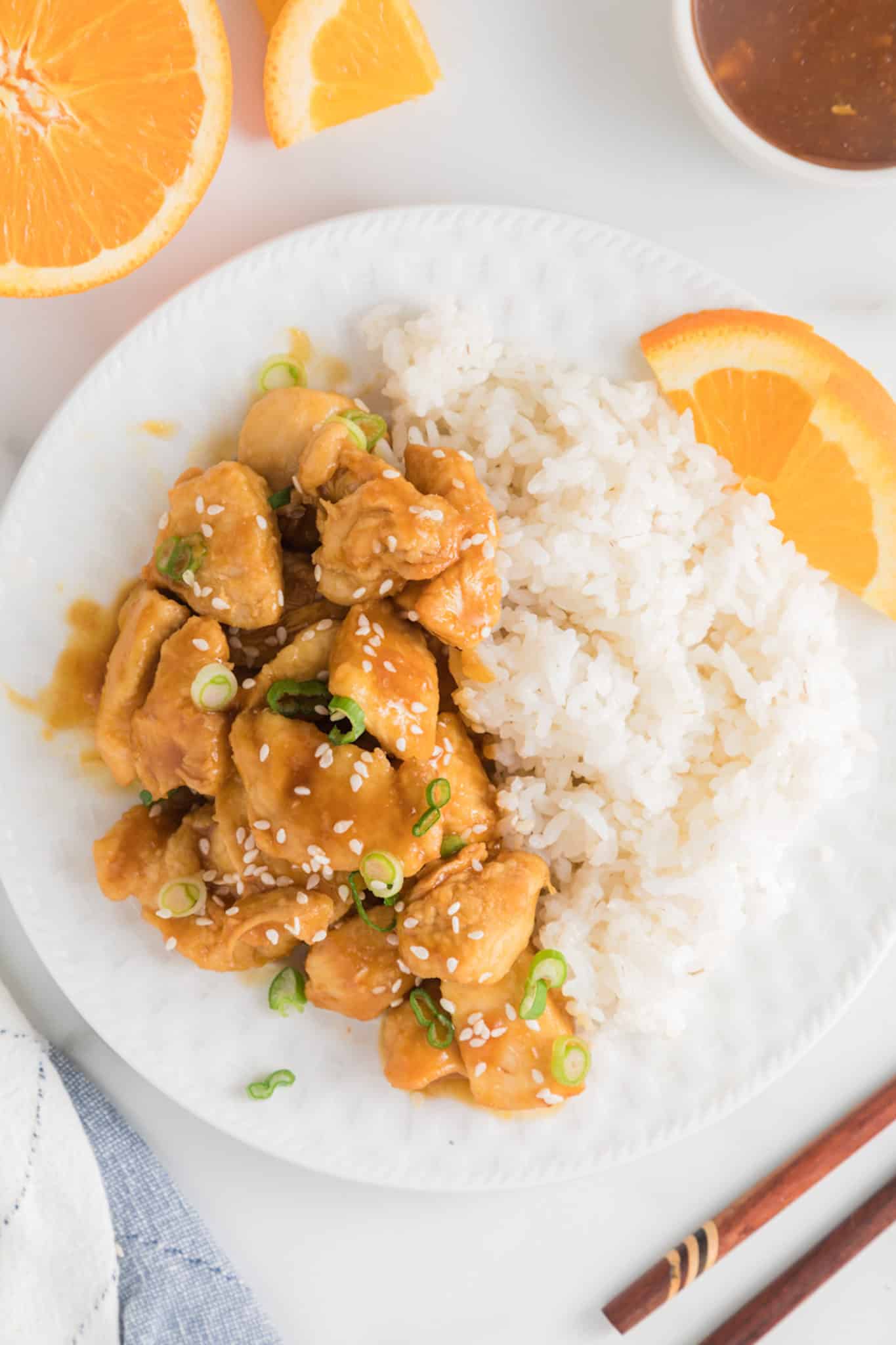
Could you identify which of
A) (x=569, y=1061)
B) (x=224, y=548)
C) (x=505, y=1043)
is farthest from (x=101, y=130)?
(x=569, y=1061)

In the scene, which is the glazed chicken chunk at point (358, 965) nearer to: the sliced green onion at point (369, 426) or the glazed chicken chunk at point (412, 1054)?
the glazed chicken chunk at point (412, 1054)

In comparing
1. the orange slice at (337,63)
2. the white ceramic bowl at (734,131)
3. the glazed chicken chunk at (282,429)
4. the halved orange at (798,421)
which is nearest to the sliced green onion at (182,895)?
the glazed chicken chunk at (282,429)

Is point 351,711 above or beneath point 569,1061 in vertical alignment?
above

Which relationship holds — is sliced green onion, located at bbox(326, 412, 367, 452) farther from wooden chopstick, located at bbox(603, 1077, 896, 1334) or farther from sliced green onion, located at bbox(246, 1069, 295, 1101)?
wooden chopstick, located at bbox(603, 1077, 896, 1334)

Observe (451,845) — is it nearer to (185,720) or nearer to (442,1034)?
(442,1034)

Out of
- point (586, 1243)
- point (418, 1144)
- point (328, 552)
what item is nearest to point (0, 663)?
point (328, 552)
